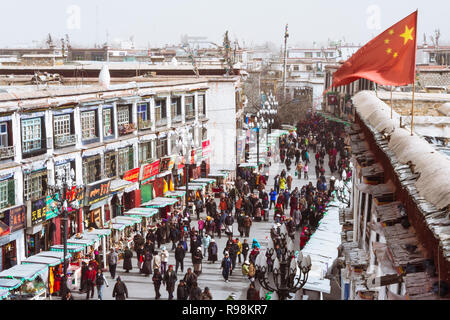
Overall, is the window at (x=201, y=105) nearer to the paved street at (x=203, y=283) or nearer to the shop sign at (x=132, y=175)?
the shop sign at (x=132, y=175)

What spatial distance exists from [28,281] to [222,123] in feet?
76.5

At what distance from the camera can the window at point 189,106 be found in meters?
34.3

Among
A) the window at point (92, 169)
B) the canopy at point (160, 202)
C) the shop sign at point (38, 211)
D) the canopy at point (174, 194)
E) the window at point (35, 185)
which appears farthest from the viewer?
the canopy at point (174, 194)

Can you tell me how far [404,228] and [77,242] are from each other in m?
14.4

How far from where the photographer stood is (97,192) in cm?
2433

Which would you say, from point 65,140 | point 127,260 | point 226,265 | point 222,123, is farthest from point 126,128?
point 222,123

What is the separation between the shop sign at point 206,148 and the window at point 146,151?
628 cm

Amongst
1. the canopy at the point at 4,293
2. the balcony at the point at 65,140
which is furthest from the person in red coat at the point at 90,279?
the balcony at the point at 65,140

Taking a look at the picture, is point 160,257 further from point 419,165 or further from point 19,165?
point 419,165

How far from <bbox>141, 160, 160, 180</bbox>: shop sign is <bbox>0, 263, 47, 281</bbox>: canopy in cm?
1092

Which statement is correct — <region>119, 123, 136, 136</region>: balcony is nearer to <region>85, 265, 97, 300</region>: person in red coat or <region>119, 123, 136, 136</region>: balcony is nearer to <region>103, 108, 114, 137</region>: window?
<region>103, 108, 114, 137</region>: window

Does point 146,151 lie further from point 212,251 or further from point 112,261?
point 112,261

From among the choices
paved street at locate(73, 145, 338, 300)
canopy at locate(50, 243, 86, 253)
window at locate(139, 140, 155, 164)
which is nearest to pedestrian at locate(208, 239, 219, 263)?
paved street at locate(73, 145, 338, 300)
